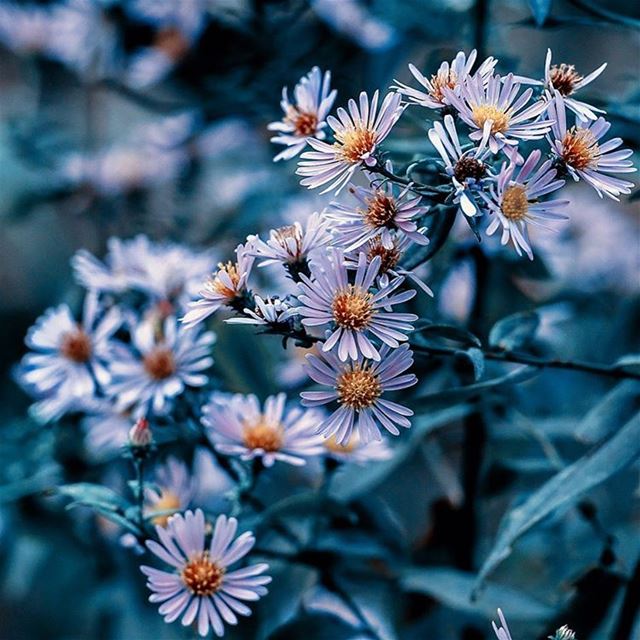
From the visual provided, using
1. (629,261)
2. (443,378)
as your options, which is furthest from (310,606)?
(629,261)

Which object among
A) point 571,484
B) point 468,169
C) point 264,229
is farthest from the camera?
point 264,229

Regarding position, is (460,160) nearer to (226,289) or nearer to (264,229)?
(226,289)

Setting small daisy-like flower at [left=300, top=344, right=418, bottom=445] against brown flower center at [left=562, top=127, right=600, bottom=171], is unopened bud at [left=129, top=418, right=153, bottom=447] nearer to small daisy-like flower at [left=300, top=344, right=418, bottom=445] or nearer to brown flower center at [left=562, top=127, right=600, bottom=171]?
small daisy-like flower at [left=300, top=344, right=418, bottom=445]

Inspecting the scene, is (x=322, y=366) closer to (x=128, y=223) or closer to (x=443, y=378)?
(x=443, y=378)

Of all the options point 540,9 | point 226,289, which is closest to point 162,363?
point 226,289

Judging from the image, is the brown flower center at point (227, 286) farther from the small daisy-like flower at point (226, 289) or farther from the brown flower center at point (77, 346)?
the brown flower center at point (77, 346)

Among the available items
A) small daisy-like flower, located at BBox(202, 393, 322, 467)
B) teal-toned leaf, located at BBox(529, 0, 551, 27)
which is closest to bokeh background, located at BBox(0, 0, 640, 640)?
teal-toned leaf, located at BBox(529, 0, 551, 27)
